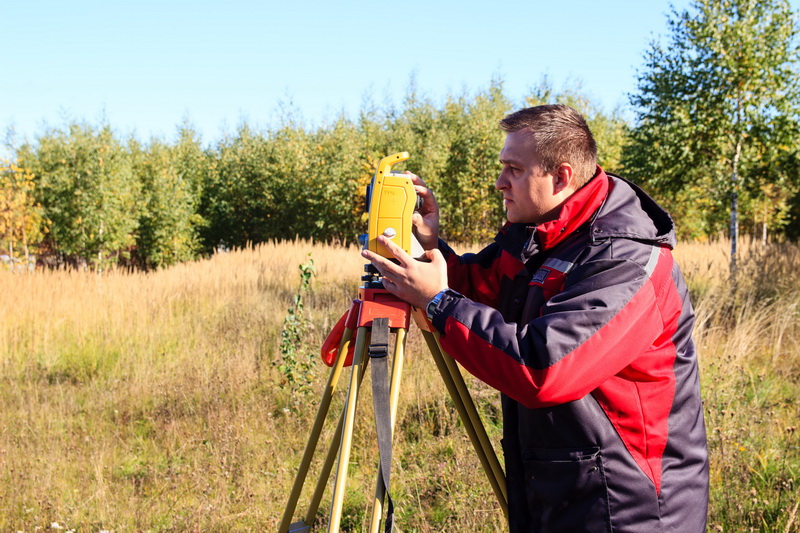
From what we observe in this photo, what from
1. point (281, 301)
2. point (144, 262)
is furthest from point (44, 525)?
point (144, 262)

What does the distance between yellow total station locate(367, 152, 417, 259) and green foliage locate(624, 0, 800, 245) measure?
7319 mm

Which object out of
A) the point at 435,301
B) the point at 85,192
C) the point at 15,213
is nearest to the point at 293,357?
the point at 435,301

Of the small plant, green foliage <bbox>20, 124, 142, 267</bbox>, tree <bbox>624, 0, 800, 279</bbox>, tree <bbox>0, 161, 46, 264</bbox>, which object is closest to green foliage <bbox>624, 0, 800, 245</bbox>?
tree <bbox>624, 0, 800, 279</bbox>

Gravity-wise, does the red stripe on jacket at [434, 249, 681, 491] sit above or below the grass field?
above

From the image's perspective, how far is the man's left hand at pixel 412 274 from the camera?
1540 mm

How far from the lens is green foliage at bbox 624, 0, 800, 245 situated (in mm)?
7539

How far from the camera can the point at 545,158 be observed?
1.60 metres

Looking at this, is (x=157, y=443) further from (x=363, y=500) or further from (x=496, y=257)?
(x=496, y=257)

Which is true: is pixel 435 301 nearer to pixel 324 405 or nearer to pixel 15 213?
pixel 324 405

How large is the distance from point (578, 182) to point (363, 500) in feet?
7.24

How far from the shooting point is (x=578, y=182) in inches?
64.6

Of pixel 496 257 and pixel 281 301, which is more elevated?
pixel 496 257

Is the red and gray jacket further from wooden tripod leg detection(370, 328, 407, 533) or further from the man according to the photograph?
wooden tripod leg detection(370, 328, 407, 533)

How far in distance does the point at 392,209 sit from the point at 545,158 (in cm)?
44
